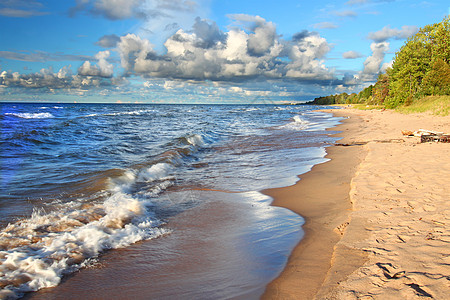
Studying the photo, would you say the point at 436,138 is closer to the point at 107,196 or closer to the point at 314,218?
the point at 314,218

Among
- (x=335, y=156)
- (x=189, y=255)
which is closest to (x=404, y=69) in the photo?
(x=335, y=156)

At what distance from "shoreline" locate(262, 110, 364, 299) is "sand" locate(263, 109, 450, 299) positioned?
0.01m

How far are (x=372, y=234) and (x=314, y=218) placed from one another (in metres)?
1.32

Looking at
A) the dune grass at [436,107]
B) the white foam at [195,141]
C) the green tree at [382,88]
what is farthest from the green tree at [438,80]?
the green tree at [382,88]

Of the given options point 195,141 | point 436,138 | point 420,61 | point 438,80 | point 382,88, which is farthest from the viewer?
point 382,88

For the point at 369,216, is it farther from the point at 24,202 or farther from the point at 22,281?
the point at 24,202

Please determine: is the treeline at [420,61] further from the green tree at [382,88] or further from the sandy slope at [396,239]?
the sandy slope at [396,239]

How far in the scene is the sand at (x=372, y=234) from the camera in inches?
115

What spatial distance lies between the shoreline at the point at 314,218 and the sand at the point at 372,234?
0.5 inches

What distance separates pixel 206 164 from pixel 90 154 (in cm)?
574

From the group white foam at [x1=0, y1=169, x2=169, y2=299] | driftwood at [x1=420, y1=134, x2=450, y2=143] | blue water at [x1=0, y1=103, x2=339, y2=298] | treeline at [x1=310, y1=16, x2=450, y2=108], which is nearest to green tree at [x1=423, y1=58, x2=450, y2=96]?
treeline at [x1=310, y1=16, x2=450, y2=108]

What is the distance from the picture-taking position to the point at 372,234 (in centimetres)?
412

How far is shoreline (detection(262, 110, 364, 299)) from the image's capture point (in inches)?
127

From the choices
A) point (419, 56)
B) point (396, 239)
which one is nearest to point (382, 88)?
point (419, 56)
